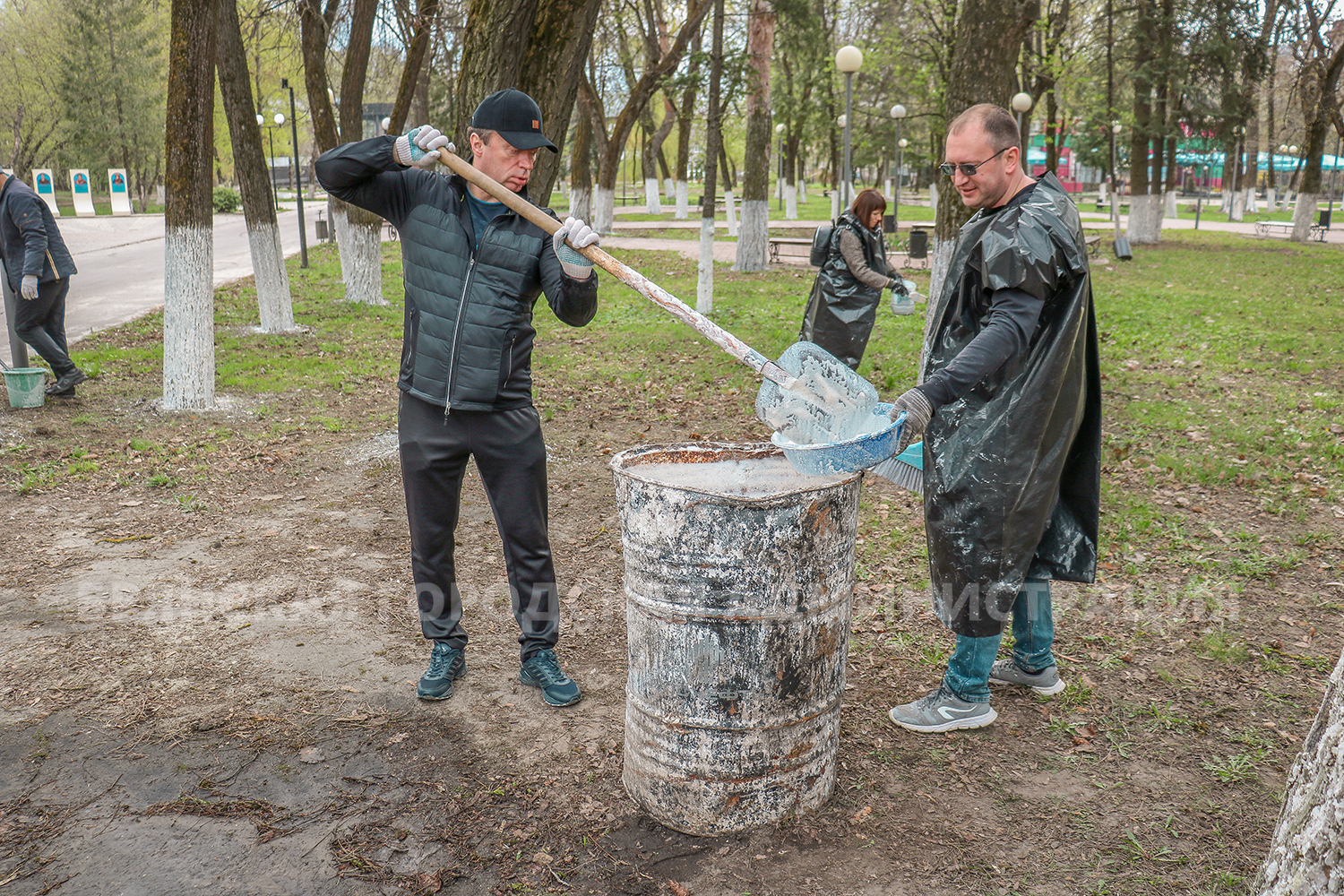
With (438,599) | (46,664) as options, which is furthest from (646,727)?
(46,664)

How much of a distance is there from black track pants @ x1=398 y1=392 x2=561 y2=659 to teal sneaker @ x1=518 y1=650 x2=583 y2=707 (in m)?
0.05

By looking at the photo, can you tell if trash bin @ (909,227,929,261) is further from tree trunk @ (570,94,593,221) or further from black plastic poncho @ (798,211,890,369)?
black plastic poncho @ (798,211,890,369)

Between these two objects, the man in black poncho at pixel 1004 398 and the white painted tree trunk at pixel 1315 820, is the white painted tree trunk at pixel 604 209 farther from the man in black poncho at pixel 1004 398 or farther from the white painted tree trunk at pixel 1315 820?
the white painted tree trunk at pixel 1315 820

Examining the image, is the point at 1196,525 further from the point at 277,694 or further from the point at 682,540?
the point at 277,694

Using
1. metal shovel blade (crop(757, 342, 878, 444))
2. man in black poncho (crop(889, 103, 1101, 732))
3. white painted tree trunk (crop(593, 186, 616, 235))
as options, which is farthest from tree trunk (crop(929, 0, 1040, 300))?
white painted tree trunk (crop(593, 186, 616, 235))

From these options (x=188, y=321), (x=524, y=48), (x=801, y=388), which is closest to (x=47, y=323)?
(x=188, y=321)

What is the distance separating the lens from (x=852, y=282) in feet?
21.9

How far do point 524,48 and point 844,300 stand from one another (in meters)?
2.71

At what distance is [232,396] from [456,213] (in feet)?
19.1

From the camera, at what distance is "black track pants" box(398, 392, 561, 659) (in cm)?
325

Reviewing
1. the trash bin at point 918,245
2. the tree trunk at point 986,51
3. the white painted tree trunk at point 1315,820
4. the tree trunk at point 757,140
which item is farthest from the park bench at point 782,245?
the white painted tree trunk at point 1315,820

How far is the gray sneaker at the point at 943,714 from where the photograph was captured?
130 inches

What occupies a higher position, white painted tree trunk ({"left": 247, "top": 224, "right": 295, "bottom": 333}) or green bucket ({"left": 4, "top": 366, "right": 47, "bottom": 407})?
white painted tree trunk ({"left": 247, "top": 224, "right": 295, "bottom": 333})

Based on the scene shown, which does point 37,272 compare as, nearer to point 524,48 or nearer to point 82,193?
point 524,48
